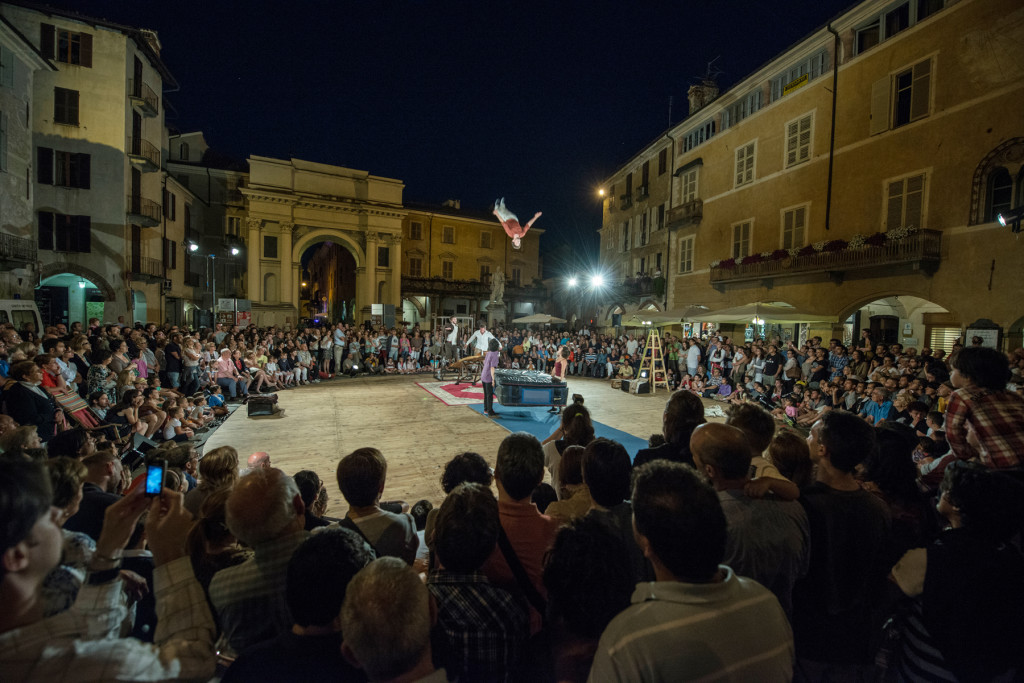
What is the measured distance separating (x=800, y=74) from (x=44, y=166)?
1154 inches

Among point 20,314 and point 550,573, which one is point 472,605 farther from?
point 20,314

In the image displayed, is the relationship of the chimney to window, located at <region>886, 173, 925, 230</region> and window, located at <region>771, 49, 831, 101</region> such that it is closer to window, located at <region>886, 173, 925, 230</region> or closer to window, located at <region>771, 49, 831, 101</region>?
window, located at <region>771, 49, 831, 101</region>

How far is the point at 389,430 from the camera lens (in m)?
8.68

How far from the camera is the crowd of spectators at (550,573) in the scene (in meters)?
1.24

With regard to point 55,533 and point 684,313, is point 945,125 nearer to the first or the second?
point 684,313

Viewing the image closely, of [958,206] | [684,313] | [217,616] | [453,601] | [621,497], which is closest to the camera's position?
[453,601]

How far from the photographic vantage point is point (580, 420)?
13.3 feet

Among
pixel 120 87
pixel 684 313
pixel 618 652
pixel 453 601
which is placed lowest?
pixel 453 601

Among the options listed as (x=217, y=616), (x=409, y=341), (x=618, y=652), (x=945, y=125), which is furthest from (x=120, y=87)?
(x=945, y=125)

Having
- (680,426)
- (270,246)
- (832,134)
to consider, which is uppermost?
(832,134)

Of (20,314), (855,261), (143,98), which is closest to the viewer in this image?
(20,314)

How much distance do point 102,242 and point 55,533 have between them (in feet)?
81.0

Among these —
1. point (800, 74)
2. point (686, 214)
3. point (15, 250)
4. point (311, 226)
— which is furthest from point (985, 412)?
point (311, 226)

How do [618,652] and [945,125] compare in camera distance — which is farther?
[945,125]
